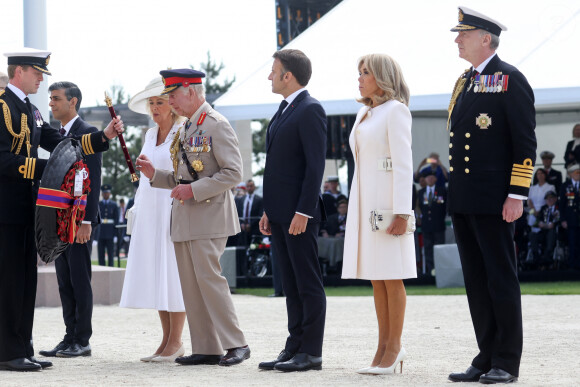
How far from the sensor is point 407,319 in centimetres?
994

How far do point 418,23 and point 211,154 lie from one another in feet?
31.4

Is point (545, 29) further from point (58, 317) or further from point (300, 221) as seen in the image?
point (300, 221)

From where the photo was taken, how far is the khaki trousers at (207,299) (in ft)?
21.2

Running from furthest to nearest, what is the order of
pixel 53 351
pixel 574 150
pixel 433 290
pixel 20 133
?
pixel 574 150
pixel 433 290
pixel 53 351
pixel 20 133

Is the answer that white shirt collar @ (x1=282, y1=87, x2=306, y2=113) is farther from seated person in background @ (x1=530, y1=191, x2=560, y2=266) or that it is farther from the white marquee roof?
seated person in background @ (x1=530, y1=191, x2=560, y2=266)

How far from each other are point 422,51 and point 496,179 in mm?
9732

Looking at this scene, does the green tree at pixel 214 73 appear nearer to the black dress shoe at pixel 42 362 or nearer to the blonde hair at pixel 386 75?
the black dress shoe at pixel 42 362

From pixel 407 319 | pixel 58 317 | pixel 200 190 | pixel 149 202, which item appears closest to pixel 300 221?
pixel 200 190

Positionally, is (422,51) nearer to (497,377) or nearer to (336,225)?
(336,225)

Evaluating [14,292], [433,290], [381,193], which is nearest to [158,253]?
[14,292]

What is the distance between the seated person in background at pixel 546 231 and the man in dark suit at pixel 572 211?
0.19 meters

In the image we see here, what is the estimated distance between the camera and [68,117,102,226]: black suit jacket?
24.5ft

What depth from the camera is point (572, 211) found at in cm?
1526

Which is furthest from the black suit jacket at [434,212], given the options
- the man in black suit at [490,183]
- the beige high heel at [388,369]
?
the man in black suit at [490,183]
